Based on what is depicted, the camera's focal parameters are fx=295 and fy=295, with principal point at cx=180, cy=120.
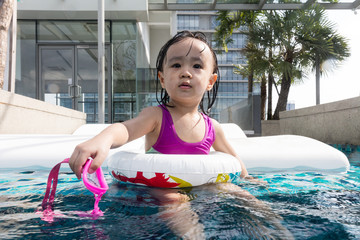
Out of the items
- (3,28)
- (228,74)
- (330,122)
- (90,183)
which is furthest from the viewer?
(228,74)

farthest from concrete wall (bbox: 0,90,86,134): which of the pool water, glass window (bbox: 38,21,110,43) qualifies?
glass window (bbox: 38,21,110,43)

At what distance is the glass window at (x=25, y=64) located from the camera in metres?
10.8

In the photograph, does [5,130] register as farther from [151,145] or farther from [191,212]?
[191,212]

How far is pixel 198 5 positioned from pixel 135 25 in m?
2.48

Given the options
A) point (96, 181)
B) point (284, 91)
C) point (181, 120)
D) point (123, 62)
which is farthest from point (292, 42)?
point (96, 181)

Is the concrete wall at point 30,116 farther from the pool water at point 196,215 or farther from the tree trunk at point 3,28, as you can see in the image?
the pool water at point 196,215

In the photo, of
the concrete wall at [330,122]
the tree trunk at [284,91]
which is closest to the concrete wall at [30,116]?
the concrete wall at [330,122]

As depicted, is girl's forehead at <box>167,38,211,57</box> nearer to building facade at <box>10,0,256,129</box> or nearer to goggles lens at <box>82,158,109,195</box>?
goggles lens at <box>82,158,109,195</box>

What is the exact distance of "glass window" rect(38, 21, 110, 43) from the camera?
416 inches

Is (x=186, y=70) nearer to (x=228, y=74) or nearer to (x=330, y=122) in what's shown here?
(x=330, y=122)

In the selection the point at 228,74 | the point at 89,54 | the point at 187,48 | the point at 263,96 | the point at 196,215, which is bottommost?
the point at 196,215

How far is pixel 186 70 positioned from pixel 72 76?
30.7ft

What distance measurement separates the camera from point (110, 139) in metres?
1.49

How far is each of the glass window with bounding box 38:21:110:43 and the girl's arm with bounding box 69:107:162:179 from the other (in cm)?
945
